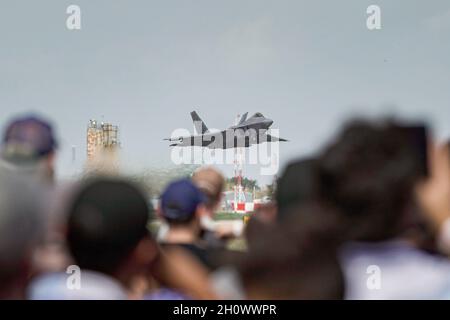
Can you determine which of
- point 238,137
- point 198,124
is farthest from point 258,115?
point 198,124

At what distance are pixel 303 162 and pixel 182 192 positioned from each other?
70 centimetres

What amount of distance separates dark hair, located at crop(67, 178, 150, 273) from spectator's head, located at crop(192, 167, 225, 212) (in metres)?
1.64

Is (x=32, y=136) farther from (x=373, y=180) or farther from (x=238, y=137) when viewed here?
(x=238, y=137)

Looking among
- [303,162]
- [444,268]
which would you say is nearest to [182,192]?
→ [303,162]

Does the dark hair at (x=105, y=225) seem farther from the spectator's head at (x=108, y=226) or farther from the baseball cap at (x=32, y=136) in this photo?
the baseball cap at (x=32, y=136)

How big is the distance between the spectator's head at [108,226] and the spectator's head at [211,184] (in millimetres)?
1622

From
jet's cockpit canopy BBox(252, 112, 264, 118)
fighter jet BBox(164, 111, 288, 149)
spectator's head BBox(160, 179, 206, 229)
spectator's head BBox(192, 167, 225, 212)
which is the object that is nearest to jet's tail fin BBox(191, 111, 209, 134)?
fighter jet BBox(164, 111, 288, 149)

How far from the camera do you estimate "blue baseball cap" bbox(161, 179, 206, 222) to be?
2.55 m

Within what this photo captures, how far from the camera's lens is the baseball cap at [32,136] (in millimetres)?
2408

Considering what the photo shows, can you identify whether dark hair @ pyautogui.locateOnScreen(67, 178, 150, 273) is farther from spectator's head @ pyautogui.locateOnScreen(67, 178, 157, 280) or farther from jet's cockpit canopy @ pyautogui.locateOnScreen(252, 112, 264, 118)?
jet's cockpit canopy @ pyautogui.locateOnScreen(252, 112, 264, 118)

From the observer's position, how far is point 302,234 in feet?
5.06

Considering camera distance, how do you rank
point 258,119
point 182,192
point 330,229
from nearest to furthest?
1. point 330,229
2. point 182,192
3. point 258,119
